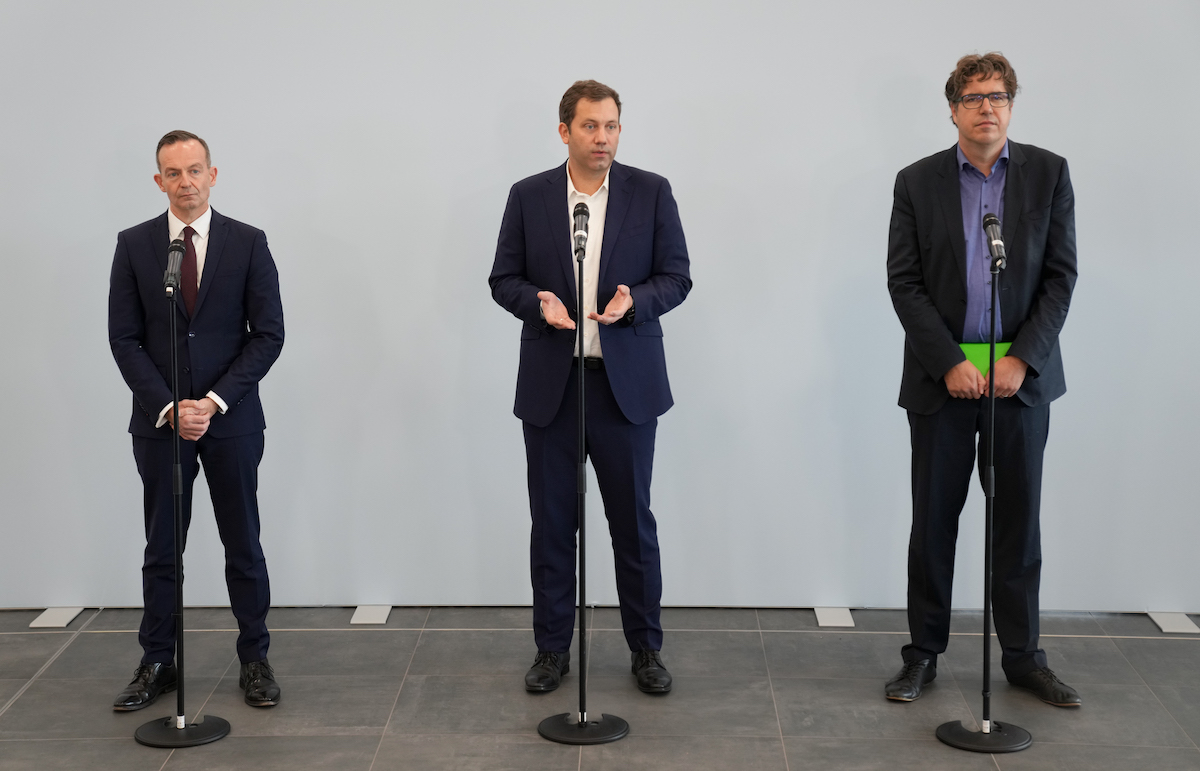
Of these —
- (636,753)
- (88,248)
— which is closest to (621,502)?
(636,753)

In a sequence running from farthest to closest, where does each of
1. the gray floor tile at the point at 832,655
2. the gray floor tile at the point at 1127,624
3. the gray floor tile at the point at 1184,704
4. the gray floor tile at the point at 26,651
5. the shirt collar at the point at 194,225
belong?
the gray floor tile at the point at 1127,624 → the gray floor tile at the point at 26,651 → the gray floor tile at the point at 832,655 → the shirt collar at the point at 194,225 → the gray floor tile at the point at 1184,704

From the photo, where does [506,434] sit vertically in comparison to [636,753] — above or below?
above

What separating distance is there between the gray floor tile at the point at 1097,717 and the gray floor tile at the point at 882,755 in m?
0.26

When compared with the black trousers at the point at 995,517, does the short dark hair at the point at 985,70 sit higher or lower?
higher

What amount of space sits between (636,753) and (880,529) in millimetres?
1601

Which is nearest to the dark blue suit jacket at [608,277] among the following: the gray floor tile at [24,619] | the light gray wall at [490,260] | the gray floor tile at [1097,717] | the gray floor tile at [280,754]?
the light gray wall at [490,260]

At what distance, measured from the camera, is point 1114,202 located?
13.5 ft

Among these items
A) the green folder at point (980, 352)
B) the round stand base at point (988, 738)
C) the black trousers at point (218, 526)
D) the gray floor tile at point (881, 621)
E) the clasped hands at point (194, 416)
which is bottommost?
the round stand base at point (988, 738)

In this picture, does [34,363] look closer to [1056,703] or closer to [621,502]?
[621,502]

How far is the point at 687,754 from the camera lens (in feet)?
10.4

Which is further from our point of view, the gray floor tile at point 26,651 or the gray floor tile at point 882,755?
the gray floor tile at point 26,651

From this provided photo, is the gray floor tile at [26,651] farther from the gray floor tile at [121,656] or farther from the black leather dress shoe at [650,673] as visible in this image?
the black leather dress shoe at [650,673]

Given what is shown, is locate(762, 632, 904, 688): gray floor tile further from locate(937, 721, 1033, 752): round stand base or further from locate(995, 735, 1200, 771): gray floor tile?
locate(995, 735, 1200, 771): gray floor tile

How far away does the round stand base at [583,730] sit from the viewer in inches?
127
